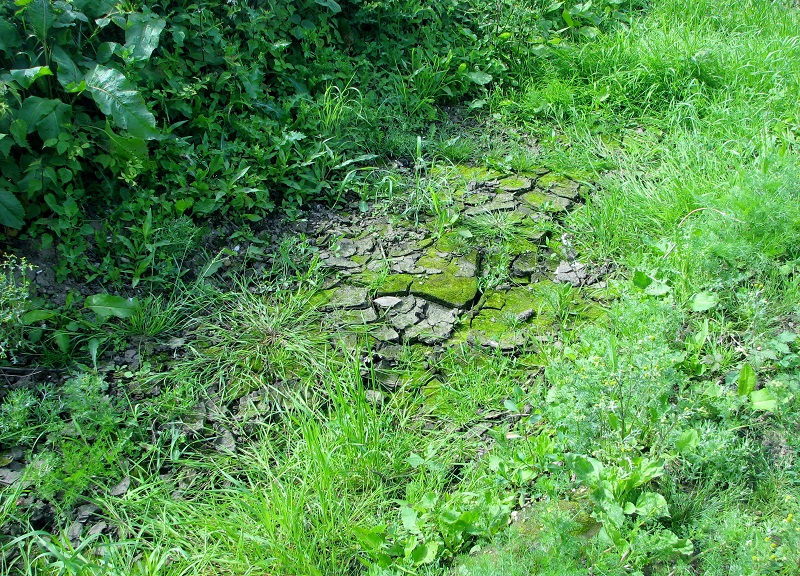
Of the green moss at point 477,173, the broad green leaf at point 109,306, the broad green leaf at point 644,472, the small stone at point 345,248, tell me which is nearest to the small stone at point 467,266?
the small stone at point 345,248

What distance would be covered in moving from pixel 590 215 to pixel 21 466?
2.95 m

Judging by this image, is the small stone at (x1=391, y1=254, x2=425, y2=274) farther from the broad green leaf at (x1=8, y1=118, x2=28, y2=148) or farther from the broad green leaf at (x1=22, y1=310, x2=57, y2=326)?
the broad green leaf at (x1=8, y1=118, x2=28, y2=148)

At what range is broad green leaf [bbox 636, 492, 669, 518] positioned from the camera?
214 centimetres

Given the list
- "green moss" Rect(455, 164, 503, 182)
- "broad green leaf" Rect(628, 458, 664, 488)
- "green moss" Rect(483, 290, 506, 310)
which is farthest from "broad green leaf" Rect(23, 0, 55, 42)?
"broad green leaf" Rect(628, 458, 664, 488)

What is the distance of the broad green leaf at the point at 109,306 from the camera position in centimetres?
309

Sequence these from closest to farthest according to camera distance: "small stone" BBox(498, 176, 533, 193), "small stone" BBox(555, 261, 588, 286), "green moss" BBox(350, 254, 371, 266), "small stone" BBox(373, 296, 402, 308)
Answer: "small stone" BBox(373, 296, 402, 308), "small stone" BBox(555, 261, 588, 286), "green moss" BBox(350, 254, 371, 266), "small stone" BBox(498, 176, 533, 193)

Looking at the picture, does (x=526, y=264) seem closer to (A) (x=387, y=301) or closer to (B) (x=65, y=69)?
(A) (x=387, y=301)

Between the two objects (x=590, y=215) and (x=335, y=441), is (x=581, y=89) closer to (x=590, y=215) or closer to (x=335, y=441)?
(x=590, y=215)

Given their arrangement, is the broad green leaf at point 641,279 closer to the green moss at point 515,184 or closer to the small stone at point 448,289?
the small stone at point 448,289

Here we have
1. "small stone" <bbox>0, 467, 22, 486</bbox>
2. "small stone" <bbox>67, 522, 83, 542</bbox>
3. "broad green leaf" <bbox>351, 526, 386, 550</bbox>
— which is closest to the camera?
"broad green leaf" <bbox>351, 526, 386, 550</bbox>

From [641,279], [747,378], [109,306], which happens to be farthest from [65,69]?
[747,378]

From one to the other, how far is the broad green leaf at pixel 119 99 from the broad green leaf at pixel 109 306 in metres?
0.82

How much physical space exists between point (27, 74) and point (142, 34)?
2.10 feet

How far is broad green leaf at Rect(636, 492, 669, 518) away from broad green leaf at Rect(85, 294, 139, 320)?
2.28 metres
